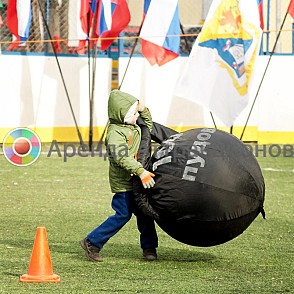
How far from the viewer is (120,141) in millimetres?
8328

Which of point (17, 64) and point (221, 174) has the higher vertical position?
Result: point (221, 174)

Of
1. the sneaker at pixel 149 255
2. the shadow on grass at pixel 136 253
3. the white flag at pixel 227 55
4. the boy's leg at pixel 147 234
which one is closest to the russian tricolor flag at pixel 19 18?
the white flag at pixel 227 55

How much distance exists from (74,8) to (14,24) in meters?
1.63

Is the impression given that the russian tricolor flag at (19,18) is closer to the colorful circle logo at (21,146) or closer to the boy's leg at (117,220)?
the colorful circle logo at (21,146)

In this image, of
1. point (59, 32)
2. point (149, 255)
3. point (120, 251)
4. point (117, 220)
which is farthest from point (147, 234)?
point (59, 32)

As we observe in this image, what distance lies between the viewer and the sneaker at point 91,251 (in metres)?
8.36

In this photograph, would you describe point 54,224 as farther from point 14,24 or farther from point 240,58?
point 14,24

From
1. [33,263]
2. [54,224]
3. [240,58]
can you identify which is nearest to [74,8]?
[240,58]

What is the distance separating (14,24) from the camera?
Answer: 18.7 m

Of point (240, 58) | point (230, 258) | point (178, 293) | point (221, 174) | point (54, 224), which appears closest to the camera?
point (178, 293)

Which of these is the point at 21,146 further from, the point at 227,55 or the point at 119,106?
the point at 119,106

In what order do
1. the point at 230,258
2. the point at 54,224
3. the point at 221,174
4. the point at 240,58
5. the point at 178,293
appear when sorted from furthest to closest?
the point at 240,58 < the point at 54,224 < the point at 230,258 < the point at 221,174 < the point at 178,293

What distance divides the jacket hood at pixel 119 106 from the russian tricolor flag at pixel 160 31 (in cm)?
1037

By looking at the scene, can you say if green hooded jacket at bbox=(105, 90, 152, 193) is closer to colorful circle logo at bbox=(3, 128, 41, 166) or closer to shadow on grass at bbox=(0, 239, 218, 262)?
shadow on grass at bbox=(0, 239, 218, 262)
